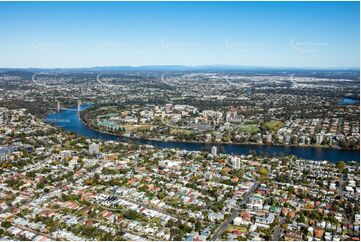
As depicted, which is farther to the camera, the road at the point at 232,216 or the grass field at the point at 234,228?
the grass field at the point at 234,228

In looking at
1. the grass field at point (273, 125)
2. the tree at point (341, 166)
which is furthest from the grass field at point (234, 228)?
the grass field at point (273, 125)

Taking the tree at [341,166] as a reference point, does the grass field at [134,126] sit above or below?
below

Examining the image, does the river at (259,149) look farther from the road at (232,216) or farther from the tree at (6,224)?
the tree at (6,224)

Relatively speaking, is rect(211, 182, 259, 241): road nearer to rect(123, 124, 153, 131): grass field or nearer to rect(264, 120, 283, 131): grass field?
rect(264, 120, 283, 131): grass field

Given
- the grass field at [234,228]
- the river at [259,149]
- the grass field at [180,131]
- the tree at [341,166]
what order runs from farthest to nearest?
the grass field at [180,131] → the river at [259,149] → the tree at [341,166] → the grass field at [234,228]

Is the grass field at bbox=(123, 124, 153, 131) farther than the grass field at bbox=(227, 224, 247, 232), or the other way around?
the grass field at bbox=(123, 124, 153, 131)

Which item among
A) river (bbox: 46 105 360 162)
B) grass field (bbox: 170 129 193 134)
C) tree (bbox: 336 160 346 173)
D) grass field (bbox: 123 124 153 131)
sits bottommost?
river (bbox: 46 105 360 162)

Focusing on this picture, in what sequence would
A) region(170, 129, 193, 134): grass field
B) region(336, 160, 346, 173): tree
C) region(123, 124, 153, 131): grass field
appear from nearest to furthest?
region(336, 160, 346, 173): tree, region(170, 129, 193, 134): grass field, region(123, 124, 153, 131): grass field

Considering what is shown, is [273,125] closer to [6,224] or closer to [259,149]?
[259,149]

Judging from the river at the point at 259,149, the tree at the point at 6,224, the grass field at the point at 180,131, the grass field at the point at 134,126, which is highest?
the tree at the point at 6,224

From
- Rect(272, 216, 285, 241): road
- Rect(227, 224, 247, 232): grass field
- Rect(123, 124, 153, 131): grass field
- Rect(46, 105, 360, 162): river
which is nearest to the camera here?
Rect(272, 216, 285, 241): road

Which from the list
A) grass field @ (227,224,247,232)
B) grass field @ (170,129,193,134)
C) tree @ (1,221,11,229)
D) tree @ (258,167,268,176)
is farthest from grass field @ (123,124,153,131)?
grass field @ (227,224,247,232)

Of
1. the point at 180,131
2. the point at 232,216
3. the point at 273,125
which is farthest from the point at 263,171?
the point at 273,125
